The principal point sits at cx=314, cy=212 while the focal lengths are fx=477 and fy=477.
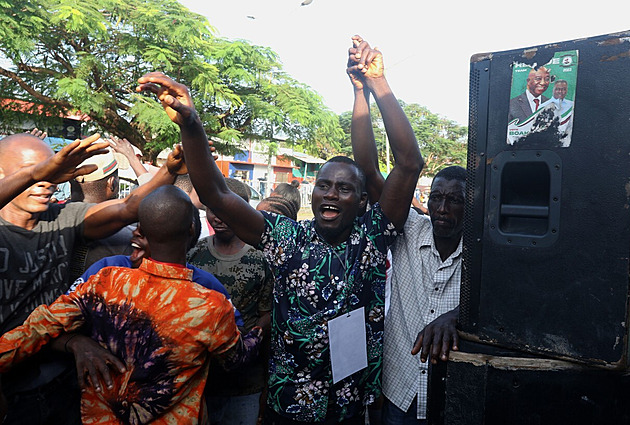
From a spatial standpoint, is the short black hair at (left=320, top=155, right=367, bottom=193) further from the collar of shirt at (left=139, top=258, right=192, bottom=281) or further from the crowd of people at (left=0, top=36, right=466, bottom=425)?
the collar of shirt at (left=139, top=258, right=192, bottom=281)

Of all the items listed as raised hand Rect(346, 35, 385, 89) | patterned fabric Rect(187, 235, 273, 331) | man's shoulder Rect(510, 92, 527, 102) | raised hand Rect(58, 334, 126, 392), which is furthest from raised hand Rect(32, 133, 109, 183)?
man's shoulder Rect(510, 92, 527, 102)

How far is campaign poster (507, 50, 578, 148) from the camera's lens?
1417mm

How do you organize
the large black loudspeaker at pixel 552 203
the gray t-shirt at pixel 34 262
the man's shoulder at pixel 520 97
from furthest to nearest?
the gray t-shirt at pixel 34 262, the man's shoulder at pixel 520 97, the large black loudspeaker at pixel 552 203

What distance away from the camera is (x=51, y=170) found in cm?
196

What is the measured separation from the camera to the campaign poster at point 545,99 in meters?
1.42

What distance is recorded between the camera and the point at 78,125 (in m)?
11.9

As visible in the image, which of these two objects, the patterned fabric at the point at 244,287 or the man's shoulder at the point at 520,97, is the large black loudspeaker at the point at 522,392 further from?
the patterned fabric at the point at 244,287

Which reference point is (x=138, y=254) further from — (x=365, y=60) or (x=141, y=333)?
(x=365, y=60)

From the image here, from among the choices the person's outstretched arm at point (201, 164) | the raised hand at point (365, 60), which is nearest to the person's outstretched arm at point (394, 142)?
the raised hand at point (365, 60)

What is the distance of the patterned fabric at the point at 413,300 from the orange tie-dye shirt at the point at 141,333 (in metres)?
0.92

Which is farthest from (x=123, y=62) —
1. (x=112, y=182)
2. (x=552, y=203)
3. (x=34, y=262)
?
(x=552, y=203)

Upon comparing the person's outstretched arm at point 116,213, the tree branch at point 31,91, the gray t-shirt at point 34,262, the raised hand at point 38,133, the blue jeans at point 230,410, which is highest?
the tree branch at point 31,91

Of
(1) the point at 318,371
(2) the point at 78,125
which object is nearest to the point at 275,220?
(1) the point at 318,371

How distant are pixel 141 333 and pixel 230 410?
1013 mm
